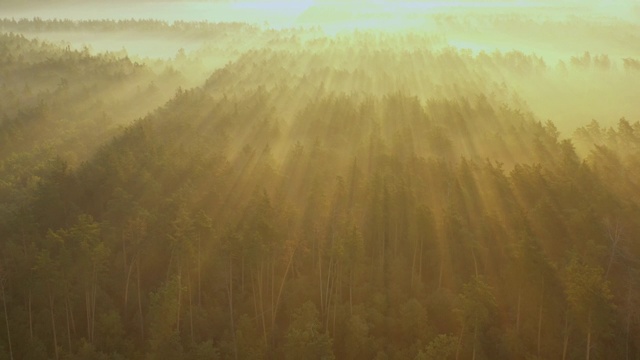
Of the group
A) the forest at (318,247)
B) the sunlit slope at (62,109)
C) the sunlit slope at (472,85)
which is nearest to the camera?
the forest at (318,247)

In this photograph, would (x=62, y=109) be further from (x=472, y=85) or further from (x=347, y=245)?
(x=472, y=85)

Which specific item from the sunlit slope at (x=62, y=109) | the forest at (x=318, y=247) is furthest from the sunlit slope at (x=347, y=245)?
the sunlit slope at (x=62, y=109)

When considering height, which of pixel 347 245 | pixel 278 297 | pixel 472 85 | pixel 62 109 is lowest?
pixel 278 297

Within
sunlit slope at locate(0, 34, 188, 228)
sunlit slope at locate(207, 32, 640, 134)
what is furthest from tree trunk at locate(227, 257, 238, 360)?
sunlit slope at locate(207, 32, 640, 134)

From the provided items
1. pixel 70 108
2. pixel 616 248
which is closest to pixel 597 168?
pixel 616 248

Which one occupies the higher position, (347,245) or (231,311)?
(347,245)

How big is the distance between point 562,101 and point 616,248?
127624mm

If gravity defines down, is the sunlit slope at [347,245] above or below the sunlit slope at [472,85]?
below

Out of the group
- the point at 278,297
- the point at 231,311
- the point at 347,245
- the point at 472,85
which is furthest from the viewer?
the point at 472,85

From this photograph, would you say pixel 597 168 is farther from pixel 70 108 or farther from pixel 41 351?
pixel 70 108

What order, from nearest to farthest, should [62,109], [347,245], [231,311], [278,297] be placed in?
[231,311]
[347,245]
[278,297]
[62,109]

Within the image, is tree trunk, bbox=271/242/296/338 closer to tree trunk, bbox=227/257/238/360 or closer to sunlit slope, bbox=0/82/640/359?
sunlit slope, bbox=0/82/640/359

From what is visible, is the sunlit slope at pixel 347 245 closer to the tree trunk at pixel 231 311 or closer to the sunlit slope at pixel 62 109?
the tree trunk at pixel 231 311

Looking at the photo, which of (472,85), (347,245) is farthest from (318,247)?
(472,85)
